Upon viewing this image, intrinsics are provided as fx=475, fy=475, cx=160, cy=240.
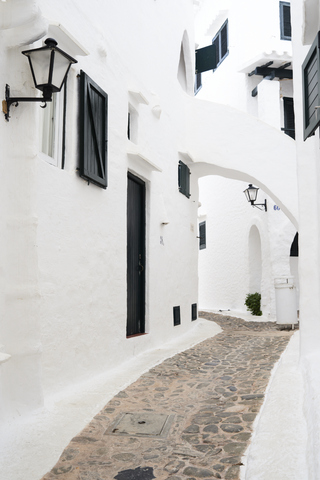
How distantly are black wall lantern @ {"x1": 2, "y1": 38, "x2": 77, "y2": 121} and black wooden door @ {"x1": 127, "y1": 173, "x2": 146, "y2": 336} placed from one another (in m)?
3.19

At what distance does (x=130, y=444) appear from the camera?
135 inches

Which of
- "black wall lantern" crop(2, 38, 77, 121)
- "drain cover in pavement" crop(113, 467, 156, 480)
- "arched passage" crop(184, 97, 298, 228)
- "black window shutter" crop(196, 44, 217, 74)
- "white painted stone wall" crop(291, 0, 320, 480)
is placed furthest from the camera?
"black window shutter" crop(196, 44, 217, 74)

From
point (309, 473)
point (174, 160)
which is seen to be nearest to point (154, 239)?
point (174, 160)

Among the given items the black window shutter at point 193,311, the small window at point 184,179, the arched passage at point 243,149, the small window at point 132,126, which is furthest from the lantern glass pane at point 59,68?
the black window shutter at point 193,311

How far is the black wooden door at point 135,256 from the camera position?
6.83m

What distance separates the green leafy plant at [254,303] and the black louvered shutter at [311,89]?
30.7 feet

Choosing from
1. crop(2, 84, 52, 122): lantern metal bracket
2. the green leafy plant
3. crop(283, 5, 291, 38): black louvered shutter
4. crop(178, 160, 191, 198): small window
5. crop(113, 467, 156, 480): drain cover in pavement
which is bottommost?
crop(113, 467, 156, 480): drain cover in pavement

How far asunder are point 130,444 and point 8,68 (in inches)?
118

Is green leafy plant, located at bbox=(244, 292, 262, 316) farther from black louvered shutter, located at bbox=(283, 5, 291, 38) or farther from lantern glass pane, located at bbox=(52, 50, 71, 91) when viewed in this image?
lantern glass pane, located at bbox=(52, 50, 71, 91)

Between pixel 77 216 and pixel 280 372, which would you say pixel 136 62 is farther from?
pixel 280 372

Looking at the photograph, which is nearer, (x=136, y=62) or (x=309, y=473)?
(x=309, y=473)

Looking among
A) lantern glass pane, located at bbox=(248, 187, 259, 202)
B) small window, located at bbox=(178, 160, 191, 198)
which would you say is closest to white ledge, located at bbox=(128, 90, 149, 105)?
small window, located at bbox=(178, 160, 191, 198)

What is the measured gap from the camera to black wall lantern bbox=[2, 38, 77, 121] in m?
3.61

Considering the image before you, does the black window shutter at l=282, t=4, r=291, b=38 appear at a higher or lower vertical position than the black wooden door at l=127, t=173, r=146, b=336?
higher
